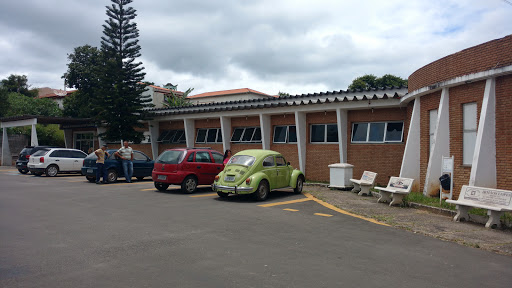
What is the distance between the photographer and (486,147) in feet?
33.2

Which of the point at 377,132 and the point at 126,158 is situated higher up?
the point at 377,132

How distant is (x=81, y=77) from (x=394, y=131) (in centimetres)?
3920

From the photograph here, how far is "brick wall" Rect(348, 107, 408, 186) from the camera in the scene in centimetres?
1662

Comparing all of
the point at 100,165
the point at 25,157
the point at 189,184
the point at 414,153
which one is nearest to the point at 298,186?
the point at 189,184

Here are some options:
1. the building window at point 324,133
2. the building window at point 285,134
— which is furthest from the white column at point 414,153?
the building window at point 285,134

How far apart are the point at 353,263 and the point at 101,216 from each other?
6.05 m

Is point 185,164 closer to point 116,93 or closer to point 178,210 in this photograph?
point 178,210

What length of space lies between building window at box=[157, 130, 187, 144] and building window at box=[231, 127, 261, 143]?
4566 mm

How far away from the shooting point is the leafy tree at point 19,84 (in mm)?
70812

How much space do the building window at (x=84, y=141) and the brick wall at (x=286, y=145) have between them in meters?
19.0

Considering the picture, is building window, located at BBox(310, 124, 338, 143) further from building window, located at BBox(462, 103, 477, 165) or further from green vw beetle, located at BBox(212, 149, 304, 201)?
building window, located at BBox(462, 103, 477, 165)

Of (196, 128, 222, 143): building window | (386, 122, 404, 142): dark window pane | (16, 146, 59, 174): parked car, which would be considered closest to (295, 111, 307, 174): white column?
(386, 122, 404, 142): dark window pane

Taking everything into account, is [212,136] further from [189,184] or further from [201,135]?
[189,184]

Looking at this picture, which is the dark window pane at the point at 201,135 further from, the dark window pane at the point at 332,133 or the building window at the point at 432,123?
the building window at the point at 432,123
